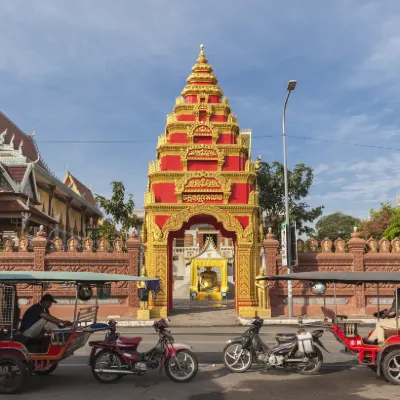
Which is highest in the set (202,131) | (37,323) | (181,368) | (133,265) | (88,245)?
(202,131)

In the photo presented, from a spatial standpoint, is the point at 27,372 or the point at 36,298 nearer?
the point at 27,372

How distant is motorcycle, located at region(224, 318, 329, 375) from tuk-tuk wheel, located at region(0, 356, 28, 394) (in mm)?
3747

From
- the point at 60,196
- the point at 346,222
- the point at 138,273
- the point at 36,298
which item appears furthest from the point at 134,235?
the point at 346,222

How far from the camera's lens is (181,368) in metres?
8.48

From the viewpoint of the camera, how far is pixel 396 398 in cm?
739

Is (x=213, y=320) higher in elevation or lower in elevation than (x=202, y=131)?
lower

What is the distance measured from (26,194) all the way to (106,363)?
23.1 m

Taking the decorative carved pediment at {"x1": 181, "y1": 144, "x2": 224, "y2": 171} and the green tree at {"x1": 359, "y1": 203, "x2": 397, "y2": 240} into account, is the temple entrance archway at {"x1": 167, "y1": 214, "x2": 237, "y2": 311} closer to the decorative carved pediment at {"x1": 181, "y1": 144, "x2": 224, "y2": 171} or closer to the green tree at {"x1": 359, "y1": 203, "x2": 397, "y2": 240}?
the decorative carved pediment at {"x1": 181, "y1": 144, "x2": 224, "y2": 171}

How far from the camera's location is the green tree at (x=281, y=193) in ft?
105

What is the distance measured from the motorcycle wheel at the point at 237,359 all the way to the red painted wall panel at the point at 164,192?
12920mm

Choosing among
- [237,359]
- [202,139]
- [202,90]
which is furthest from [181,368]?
[202,90]

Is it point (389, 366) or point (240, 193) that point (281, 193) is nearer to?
point (240, 193)

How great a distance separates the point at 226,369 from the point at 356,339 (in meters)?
2.64

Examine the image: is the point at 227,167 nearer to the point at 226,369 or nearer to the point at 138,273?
the point at 138,273
